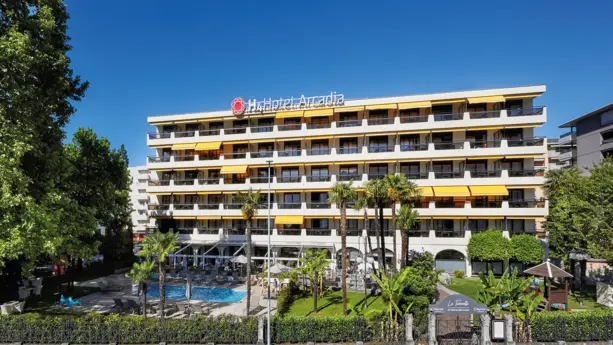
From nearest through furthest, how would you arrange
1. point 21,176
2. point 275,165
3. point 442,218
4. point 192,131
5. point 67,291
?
point 21,176 < point 67,291 < point 442,218 < point 275,165 < point 192,131

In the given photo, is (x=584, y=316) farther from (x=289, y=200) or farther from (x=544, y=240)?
(x=289, y=200)

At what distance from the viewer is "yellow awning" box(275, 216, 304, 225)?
139 ft

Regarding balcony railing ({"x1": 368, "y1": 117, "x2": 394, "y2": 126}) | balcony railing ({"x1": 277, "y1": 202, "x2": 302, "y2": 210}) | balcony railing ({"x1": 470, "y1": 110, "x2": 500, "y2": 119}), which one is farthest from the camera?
balcony railing ({"x1": 277, "y1": 202, "x2": 302, "y2": 210})

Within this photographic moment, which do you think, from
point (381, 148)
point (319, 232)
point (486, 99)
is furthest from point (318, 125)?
point (486, 99)

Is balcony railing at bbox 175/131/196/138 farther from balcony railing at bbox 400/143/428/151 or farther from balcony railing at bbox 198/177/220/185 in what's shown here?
balcony railing at bbox 400/143/428/151

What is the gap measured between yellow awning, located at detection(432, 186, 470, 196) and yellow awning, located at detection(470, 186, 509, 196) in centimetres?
68

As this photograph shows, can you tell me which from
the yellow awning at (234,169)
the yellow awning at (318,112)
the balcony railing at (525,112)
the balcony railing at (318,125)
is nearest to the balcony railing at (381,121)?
the yellow awning at (318,112)

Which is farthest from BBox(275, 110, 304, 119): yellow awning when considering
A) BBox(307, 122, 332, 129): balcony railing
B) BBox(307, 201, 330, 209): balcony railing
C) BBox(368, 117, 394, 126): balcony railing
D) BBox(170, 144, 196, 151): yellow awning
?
BBox(170, 144, 196, 151): yellow awning

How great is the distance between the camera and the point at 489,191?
37406mm

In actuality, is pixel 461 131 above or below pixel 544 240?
above

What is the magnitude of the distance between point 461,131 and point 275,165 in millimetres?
21999

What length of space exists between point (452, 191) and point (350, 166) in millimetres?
11708

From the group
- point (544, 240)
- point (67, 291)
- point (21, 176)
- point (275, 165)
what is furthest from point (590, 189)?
point (67, 291)

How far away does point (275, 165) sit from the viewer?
44688 millimetres
